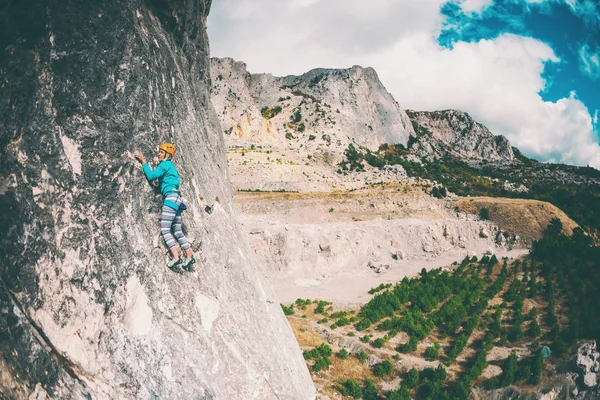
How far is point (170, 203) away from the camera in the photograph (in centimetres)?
702

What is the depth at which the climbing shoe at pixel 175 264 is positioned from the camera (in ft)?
22.9

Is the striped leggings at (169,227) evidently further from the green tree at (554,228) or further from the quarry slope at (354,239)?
the green tree at (554,228)

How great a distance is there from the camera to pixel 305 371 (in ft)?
41.7

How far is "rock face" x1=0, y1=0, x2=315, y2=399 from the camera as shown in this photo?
5797mm

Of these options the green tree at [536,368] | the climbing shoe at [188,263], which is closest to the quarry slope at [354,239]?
the green tree at [536,368]

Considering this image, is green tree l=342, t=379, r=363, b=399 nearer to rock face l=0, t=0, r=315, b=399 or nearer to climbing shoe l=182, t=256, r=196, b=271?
rock face l=0, t=0, r=315, b=399

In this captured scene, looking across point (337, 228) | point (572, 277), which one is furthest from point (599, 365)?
point (337, 228)

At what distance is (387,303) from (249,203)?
22.5m

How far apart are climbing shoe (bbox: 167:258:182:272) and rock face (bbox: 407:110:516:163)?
15664 centimetres

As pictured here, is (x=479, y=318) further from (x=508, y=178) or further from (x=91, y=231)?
(x=508, y=178)

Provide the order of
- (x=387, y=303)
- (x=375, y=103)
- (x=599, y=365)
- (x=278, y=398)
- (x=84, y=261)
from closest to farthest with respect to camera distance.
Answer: (x=84, y=261) < (x=278, y=398) < (x=599, y=365) < (x=387, y=303) < (x=375, y=103)

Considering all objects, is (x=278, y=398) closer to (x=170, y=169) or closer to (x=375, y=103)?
(x=170, y=169)

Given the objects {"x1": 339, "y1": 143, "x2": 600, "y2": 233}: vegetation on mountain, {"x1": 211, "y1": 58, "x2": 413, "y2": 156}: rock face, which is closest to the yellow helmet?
{"x1": 339, "y1": 143, "x2": 600, "y2": 233}: vegetation on mountain

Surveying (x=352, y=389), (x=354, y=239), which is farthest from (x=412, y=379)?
(x=354, y=239)
